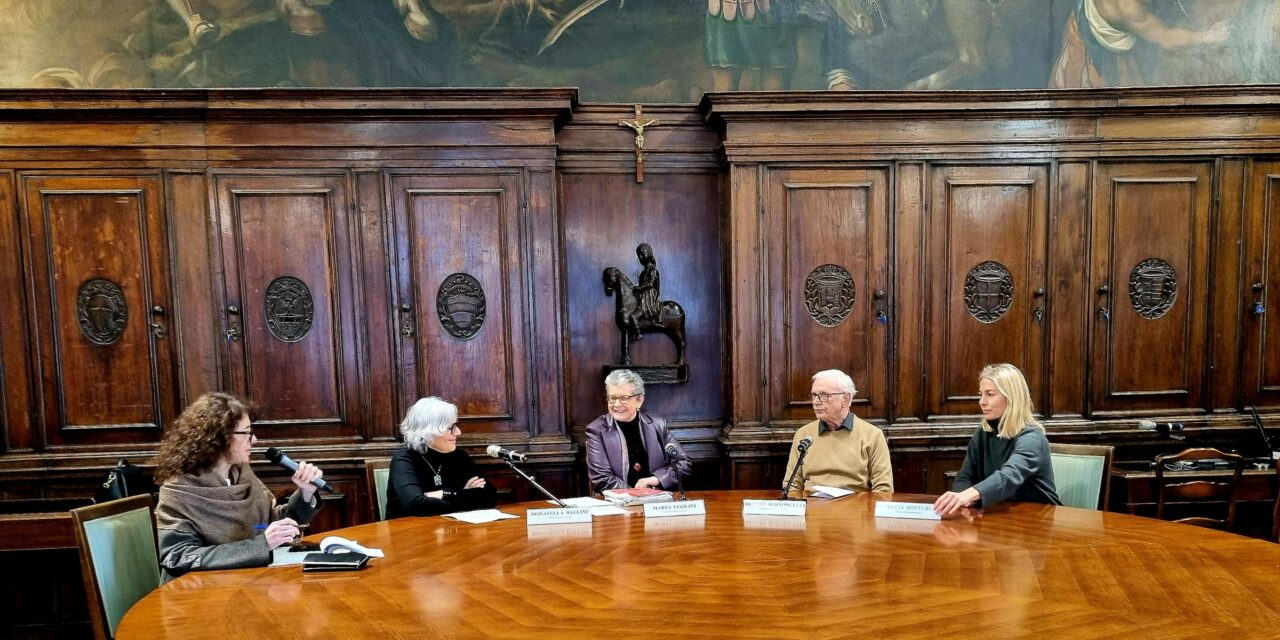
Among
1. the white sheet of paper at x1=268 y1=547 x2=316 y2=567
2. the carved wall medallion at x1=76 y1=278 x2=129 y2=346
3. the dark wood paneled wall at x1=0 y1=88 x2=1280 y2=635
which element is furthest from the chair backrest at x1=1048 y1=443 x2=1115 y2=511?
the carved wall medallion at x1=76 y1=278 x2=129 y2=346

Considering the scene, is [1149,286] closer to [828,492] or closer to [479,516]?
[828,492]

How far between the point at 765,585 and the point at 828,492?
1.15 meters

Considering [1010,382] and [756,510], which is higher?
[1010,382]

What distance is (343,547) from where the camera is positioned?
2396 mm

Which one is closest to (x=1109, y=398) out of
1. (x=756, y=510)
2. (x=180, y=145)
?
(x=756, y=510)

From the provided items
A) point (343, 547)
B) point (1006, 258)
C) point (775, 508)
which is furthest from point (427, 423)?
point (1006, 258)

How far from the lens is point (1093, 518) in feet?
9.01

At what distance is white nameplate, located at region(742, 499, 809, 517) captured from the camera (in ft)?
9.41

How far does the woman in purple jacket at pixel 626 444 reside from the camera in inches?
143

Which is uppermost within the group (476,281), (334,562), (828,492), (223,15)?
(223,15)

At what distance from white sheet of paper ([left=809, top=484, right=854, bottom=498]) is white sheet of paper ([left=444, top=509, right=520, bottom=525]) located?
52.3 inches

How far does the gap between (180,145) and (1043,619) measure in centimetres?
462

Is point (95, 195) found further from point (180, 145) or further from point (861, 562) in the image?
point (861, 562)

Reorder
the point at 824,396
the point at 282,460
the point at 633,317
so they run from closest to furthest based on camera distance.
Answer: the point at 282,460 < the point at 824,396 < the point at 633,317
